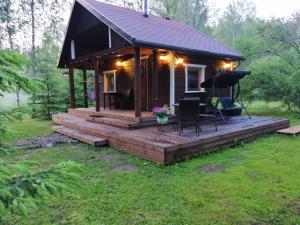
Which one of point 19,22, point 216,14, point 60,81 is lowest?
point 60,81

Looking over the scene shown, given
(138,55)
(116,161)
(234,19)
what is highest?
(234,19)

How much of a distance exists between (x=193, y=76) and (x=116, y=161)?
215 inches

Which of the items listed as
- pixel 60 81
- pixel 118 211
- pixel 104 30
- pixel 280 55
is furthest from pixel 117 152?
pixel 280 55

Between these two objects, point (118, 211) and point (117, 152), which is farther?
point (117, 152)

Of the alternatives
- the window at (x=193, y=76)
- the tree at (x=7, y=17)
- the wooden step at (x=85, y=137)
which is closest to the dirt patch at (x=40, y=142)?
the wooden step at (x=85, y=137)

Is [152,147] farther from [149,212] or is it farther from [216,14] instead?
[216,14]

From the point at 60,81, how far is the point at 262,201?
35.8 ft

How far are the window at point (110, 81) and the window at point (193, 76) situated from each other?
130 inches

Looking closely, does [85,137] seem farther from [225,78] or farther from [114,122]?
[225,78]

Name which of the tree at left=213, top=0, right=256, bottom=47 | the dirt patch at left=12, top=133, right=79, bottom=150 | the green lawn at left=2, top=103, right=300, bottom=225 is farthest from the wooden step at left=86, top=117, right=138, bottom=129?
the tree at left=213, top=0, right=256, bottom=47

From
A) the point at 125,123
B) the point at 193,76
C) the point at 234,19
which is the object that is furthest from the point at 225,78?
the point at 234,19

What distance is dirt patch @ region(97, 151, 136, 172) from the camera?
441cm

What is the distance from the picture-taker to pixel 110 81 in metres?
11.0

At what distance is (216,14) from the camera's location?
25.5 metres
